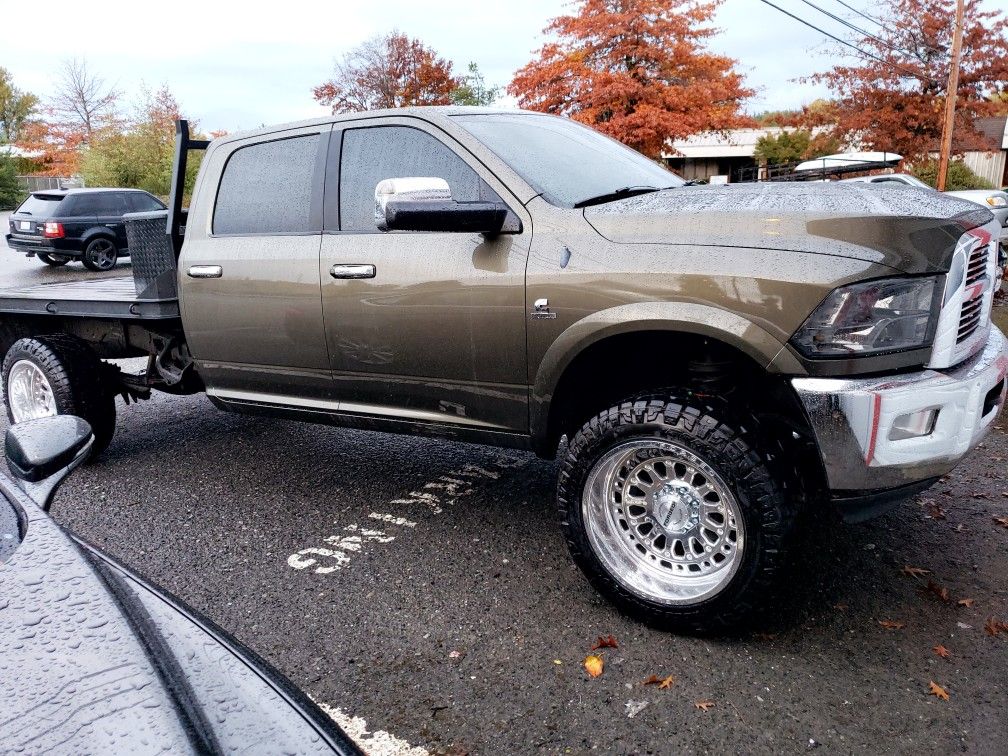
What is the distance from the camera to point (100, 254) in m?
17.5

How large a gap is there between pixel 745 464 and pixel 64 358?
13.3 ft

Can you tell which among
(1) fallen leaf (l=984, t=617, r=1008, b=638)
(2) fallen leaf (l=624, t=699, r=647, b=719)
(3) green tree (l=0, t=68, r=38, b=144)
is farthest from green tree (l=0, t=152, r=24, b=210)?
(1) fallen leaf (l=984, t=617, r=1008, b=638)

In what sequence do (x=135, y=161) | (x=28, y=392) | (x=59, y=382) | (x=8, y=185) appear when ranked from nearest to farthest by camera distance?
(x=59, y=382) → (x=28, y=392) → (x=135, y=161) → (x=8, y=185)

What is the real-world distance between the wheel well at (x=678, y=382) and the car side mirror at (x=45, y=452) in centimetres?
171

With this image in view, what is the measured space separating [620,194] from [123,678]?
2812 mm

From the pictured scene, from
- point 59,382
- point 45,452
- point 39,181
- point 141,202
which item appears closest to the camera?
point 45,452

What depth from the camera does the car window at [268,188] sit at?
4.05 meters

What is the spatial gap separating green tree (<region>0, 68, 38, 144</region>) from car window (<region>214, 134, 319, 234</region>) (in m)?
55.6

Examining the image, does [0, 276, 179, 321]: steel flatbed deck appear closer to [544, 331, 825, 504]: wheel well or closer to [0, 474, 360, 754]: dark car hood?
[544, 331, 825, 504]: wheel well

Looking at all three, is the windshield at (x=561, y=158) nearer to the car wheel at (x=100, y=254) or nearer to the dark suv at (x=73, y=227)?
the dark suv at (x=73, y=227)

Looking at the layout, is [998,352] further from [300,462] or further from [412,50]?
[412,50]

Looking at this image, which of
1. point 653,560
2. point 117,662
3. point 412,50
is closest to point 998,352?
point 653,560

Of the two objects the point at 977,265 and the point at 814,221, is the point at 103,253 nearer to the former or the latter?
the point at 814,221

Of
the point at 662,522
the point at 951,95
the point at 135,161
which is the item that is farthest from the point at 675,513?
the point at 135,161
